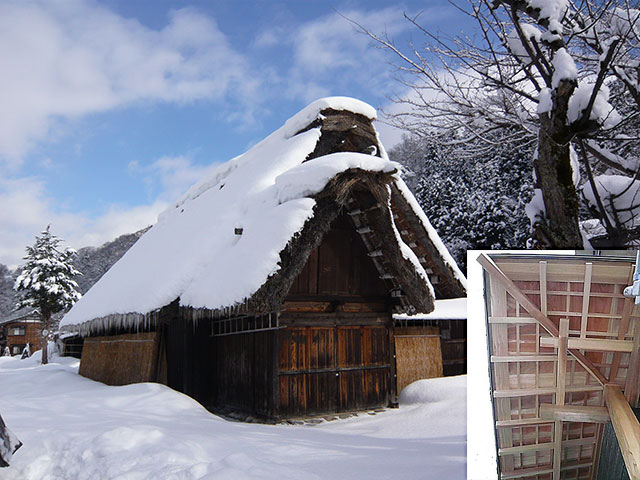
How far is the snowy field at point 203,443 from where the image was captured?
14.8ft

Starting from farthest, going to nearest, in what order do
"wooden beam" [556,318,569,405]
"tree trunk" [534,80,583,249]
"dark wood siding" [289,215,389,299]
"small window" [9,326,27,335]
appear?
"small window" [9,326,27,335] < "dark wood siding" [289,215,389,299] < "tree trunk" [534,80,583,249] < "wooden beam" [556,318,569,405]

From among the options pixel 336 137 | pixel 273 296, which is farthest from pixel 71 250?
pixel 273 296

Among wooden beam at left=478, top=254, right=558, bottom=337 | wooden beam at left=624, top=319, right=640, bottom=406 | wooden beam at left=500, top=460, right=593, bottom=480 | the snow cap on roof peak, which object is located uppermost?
the snow cap on roof peak

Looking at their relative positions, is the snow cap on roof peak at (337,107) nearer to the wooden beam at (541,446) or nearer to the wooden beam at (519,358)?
the wooden beam at (541,446)

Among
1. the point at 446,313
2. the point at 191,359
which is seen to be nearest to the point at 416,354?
the point at 446,313

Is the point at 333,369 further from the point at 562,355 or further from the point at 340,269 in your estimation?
the point at 562,355

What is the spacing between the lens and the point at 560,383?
169 centimetres

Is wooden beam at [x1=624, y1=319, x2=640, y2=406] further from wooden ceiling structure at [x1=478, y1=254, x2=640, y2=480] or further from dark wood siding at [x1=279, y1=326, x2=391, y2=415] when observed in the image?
dark wood siding at [x1=279, y1=326, x2=391, y2=415]

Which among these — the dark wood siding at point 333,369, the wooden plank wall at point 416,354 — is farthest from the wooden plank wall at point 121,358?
the wooden plank wall at point 416,354

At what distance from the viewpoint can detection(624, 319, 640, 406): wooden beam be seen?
1.67 metres

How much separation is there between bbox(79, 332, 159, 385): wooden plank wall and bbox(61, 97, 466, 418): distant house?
0.07m

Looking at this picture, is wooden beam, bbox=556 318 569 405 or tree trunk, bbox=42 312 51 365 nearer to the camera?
wooden beam, bbox=556 318 569 405

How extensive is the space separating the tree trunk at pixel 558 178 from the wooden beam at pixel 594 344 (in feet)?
7.96

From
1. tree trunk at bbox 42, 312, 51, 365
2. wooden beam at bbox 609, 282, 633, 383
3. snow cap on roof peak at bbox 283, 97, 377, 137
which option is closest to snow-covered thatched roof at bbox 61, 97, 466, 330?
snow cap on roof peak at bbox 283, 97, 377, 137
